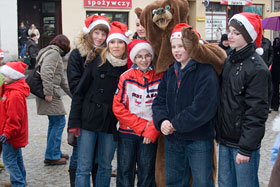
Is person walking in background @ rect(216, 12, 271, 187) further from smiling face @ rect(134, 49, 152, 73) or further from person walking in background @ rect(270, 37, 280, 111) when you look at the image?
person walking in background @ rect(270, 37, 280, 111)

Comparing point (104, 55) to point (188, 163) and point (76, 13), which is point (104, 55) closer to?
point (188, 163)

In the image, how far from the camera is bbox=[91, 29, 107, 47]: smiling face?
3.63 m

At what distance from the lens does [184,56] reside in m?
3.00

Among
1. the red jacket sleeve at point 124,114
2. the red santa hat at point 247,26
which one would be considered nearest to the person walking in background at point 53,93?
the red jacket sleeve at point 124,114

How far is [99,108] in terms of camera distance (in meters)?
3.44

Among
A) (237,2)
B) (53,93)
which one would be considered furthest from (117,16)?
(53,93)

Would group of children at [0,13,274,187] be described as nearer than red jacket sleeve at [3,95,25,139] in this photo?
Yes

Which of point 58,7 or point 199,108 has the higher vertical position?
point 58,7

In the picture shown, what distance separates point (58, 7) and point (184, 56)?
17.7 meters

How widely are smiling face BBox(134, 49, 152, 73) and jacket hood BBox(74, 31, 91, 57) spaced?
0.55 meters

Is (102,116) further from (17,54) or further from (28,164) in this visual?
(17,54)

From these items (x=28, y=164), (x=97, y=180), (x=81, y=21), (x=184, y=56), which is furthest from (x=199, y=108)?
(x=81, y=21)

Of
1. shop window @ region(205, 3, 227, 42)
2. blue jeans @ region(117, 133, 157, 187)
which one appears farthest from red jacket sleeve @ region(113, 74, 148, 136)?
shop window @ region(205, 3, 227, 42)

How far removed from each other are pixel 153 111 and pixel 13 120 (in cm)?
160
